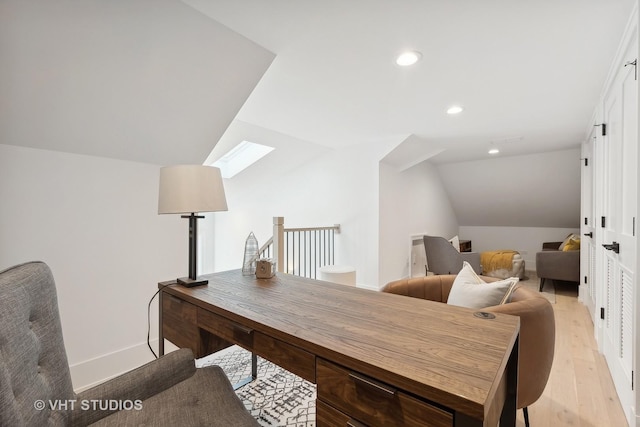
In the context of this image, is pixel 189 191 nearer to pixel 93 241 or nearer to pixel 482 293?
pixel 93 241

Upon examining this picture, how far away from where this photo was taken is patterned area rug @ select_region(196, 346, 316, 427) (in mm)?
1718

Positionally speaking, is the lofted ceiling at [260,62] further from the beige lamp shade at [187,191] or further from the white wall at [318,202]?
the white wall at [318,202]

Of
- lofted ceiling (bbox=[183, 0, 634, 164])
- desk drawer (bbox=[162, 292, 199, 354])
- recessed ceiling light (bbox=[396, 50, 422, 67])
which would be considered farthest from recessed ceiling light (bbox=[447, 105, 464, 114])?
desk drawer (bbox=[162, 292, 199, 354])

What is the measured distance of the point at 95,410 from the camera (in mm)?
984

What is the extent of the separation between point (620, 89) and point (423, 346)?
2226mm

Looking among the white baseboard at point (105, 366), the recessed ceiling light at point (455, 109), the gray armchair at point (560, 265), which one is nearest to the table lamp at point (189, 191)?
the white baseboard at point (105, 366)

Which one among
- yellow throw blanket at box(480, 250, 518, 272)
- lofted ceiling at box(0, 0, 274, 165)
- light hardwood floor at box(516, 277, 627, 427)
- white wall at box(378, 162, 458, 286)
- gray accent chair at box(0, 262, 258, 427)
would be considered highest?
lofted ceiling at box(0, 0, 274, 165)

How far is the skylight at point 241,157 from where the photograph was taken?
4.40 meters

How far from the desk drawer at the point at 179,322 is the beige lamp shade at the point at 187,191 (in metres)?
0.47

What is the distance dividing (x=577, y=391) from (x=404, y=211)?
292cm

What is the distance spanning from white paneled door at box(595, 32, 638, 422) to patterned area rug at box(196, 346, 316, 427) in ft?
5.91

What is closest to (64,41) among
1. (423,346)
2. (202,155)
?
(202,155)

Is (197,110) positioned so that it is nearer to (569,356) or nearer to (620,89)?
(620,89)

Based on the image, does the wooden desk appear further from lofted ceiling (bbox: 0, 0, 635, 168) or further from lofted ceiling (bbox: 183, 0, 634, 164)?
lofted ceiling (bbox: 183, 0, 634, 164)
